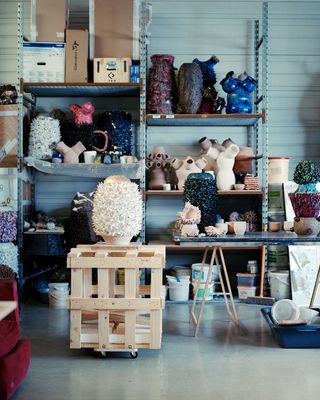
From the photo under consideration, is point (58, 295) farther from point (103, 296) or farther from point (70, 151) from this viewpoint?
point (103, 296)

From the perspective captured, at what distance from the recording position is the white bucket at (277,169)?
20.4 feet

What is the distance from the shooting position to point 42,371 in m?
3.60

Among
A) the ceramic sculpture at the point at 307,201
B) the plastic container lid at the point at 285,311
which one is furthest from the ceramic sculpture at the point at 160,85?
the plastic container lid at the point at 285,311

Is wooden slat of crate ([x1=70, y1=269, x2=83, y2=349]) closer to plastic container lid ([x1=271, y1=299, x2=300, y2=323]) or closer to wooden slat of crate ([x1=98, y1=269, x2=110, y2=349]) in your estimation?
wooden slat of crate ([x1=98, y1=269, x2=110, y2=349])

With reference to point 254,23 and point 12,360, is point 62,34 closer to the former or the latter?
point 254,23

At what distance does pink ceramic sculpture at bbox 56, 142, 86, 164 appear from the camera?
594 cm

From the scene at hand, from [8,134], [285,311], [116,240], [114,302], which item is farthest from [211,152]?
[114,302]

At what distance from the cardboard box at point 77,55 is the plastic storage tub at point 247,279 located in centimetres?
258

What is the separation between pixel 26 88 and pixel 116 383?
3670mm

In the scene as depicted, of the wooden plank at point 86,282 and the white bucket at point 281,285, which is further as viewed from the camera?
the white bucket at point 281,285

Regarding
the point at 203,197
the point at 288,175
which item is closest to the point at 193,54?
the point at 288,175

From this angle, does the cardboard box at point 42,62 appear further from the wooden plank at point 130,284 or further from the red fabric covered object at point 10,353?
the red fabric covered object at point 10,353

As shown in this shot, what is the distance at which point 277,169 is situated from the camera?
20.4ft

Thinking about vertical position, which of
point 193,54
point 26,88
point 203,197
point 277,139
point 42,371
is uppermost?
point 193,54
